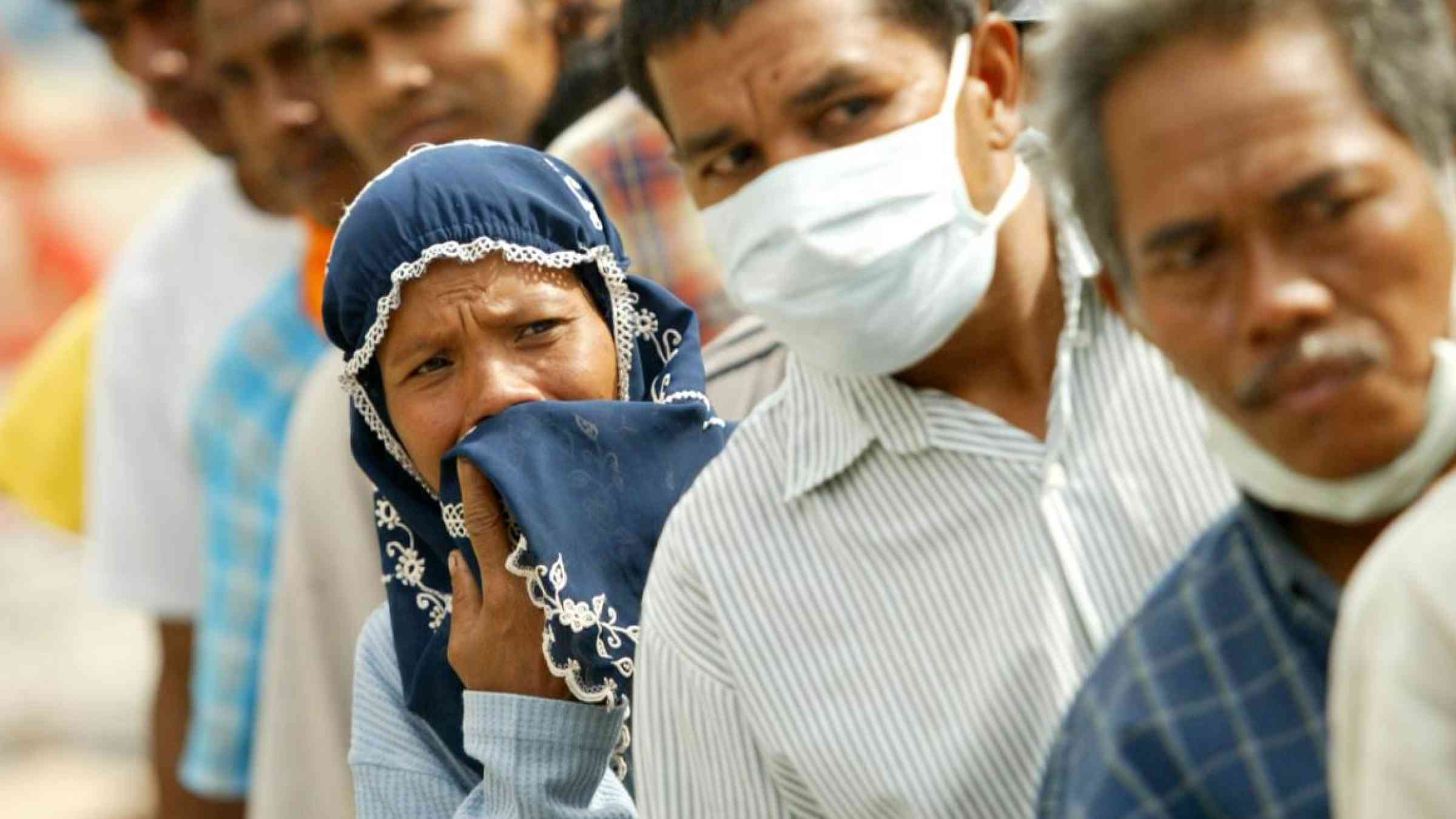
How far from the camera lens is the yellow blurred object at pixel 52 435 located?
6293 mm

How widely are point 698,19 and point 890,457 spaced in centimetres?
57

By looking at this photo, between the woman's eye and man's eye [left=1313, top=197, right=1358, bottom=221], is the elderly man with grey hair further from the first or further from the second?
the woman's eye

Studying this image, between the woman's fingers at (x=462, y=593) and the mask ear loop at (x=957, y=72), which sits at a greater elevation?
the mask ear loop at (x=957, y=72)

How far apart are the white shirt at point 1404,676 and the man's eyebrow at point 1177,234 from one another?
457mm

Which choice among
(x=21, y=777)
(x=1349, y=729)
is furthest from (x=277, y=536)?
(x=21, y=777)

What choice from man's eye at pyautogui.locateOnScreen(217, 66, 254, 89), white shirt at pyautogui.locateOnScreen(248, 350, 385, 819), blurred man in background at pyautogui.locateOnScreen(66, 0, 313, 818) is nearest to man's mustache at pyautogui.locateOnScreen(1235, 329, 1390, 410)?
white shirt at pyautogui.locateOnScreen(248, 350, 385, 819)

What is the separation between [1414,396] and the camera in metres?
2.16

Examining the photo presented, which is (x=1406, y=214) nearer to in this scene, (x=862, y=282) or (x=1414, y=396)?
(x=1414, y=396)

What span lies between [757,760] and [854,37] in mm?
850

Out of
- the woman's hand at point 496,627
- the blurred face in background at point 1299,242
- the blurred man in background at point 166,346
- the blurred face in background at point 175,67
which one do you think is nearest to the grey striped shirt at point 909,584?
the woman's hand at point 496,627

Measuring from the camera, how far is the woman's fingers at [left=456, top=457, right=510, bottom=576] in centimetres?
295

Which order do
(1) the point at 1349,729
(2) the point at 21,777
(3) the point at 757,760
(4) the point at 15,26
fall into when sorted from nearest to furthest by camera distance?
(1) the point at 1349,729
(3) the point at 757,760
(2) the point at 21,777
(4) the point at 15,26

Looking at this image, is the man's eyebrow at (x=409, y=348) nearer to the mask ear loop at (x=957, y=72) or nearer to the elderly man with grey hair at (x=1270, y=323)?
the mask ear loop at (x=957, y=72)

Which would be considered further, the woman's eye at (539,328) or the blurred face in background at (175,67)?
the blurred face in background at (175,67)
